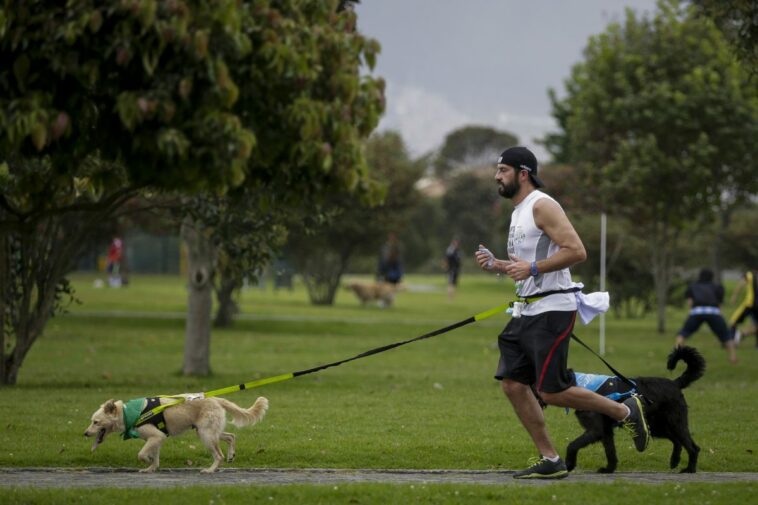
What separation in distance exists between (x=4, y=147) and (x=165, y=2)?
126 centimetres

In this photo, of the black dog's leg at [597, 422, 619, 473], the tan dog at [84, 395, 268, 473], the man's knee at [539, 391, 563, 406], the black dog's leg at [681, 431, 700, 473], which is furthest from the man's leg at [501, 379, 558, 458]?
the tan dog at [84, 395, 268, 473]

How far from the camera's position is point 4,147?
22.6 ft

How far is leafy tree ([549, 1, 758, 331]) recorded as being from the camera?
29516mm

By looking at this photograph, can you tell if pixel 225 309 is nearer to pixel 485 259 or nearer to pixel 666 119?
pixel 666 119

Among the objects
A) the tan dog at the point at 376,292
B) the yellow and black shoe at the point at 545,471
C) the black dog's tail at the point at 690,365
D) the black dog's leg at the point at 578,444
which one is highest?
the tan dog at the point at 376,292

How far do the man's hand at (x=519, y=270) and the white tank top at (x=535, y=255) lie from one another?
140 millimetres

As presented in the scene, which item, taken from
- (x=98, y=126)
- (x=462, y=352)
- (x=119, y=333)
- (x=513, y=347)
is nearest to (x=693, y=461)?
(x=513, y=347)

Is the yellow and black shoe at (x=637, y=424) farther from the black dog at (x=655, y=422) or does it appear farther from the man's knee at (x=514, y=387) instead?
the man's knee at (x=514, y=387)

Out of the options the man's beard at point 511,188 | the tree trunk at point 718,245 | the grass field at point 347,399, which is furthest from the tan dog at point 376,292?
the man's beard at point 511,188

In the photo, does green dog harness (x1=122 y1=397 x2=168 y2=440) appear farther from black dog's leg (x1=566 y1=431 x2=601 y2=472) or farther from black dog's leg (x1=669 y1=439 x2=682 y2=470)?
black dog's leg (x1=669 y1=439 x2=682 y2=470)

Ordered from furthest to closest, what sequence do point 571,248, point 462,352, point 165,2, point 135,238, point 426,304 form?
point 135,238, point 426,304, point 462,352, point 571,248, point 165,2

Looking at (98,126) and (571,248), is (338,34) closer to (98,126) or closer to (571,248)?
(98,126)

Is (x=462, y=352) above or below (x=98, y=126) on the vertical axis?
below

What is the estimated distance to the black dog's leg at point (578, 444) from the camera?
30.1 ft
